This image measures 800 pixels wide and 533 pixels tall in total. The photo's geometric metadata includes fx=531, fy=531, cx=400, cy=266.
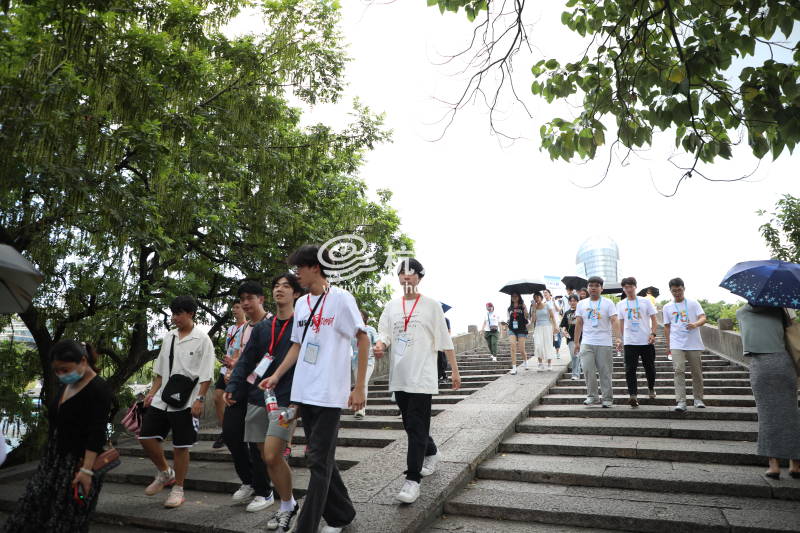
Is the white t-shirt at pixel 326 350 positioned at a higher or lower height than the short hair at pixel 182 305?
lower

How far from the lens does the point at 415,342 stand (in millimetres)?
4359

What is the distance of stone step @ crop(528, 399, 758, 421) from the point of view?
664 cm

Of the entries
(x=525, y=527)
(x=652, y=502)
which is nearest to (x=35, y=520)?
(x=525, y=527)

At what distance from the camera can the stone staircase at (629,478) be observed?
400cm

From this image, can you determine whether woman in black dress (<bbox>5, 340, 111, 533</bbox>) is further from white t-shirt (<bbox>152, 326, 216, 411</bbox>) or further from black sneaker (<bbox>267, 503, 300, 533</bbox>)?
white t-shirt (<bbox>152, 326, 216, 411</bbox>)

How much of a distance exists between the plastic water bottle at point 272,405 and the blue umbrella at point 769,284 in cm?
417

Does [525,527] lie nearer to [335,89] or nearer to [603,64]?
[603,64]

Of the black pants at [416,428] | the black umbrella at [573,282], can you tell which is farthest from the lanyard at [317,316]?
the black umbrella at [573,282]

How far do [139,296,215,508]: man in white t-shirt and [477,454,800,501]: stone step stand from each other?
2781 millimetres

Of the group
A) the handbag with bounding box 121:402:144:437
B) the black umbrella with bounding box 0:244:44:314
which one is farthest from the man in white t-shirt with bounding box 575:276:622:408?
the black umbrella with bounding box 0:244:44:314

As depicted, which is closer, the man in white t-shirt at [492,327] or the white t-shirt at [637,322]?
the white t-shirt at [637,322]

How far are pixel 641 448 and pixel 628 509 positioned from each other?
1.54 meters

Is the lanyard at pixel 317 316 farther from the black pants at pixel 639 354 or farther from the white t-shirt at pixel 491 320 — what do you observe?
the white t-shirt at pixel 491 320

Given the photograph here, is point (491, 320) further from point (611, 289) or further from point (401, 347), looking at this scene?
point (401, 347)
